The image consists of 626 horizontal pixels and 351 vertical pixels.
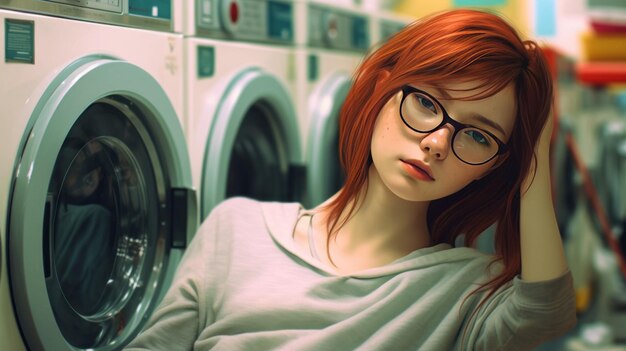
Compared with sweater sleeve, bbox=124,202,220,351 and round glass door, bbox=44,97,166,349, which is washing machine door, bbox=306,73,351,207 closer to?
round glass door, bbox=44,97,166,349

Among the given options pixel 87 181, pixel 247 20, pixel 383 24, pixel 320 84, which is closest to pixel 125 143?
pixel 87 181

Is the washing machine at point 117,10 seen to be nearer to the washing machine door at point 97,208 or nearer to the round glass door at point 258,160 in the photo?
the washing machine door at point 97,208

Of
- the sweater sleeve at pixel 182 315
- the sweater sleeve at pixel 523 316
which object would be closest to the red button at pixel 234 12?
the sweater sleeve at pixel 182 315

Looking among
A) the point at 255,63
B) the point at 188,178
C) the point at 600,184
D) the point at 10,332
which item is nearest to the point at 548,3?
the point at 600,184

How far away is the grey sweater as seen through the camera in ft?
Result: 3.63

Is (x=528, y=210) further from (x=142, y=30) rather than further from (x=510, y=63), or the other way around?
(x=142, y=30)

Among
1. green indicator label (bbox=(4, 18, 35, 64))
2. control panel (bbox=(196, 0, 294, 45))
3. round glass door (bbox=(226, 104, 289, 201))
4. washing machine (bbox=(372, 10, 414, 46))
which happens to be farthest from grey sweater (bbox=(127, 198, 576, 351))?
washing machine (bbox=(372, 10, 414, 46))

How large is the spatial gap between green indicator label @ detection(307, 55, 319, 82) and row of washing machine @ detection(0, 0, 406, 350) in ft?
0.10

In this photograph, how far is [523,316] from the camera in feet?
3.53

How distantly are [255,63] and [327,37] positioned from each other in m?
0.48

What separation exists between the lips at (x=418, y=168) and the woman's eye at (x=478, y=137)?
0.07 m

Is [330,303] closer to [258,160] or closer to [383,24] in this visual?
[258,160]

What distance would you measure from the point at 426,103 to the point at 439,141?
0.06m

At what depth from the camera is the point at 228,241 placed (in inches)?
49.8
